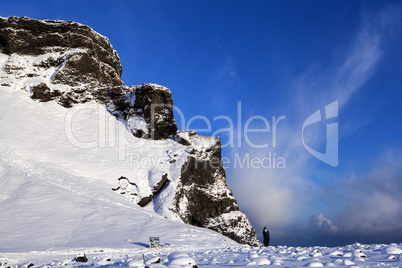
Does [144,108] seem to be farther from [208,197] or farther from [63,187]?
[63,187]

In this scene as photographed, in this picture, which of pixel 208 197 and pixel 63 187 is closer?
pixel 63 187

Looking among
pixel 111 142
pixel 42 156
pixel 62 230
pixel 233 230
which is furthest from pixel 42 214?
pixel 233 230

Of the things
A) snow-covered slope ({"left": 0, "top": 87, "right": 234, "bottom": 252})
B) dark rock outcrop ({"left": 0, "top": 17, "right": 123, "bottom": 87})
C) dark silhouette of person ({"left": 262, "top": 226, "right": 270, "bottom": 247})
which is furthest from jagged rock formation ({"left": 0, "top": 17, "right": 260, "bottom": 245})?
dark silhouette of person ({"left": 262, "top": 226, "right": 270, "bottom": 247})

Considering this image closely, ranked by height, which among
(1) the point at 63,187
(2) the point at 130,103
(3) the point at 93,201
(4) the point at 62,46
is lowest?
(3) the point at 93,201

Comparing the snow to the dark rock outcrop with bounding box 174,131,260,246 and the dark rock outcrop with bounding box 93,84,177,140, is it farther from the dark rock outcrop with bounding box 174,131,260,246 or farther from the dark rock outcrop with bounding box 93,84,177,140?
the dark rock outcrop with bounding box 93,84,177,140

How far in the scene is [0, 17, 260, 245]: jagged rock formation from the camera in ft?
143

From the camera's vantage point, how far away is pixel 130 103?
56.3 metres

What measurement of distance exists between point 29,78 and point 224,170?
150 feet

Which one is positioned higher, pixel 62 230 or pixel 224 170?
pixel 224 170

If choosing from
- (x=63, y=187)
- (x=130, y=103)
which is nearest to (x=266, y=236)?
(x=63, y=187)

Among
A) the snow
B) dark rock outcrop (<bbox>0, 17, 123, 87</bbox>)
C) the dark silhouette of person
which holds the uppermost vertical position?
dark rock outcrop (<bbox>0, 17, 123, 87</bbox>)

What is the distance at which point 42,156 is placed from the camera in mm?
37656

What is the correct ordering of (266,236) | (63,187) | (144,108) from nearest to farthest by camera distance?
(266,236)
(63,187)
(144,108)

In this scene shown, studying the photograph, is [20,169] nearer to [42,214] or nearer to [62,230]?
[42,214]
